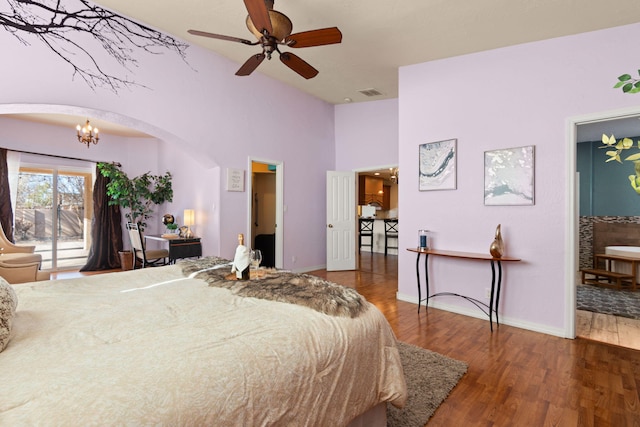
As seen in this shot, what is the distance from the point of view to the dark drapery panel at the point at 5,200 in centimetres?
525

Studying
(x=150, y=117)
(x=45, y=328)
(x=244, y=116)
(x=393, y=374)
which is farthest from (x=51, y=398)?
(x=244, y=116)

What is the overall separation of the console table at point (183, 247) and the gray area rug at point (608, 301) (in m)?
5.30

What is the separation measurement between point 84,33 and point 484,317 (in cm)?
530

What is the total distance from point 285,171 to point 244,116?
3.95ft

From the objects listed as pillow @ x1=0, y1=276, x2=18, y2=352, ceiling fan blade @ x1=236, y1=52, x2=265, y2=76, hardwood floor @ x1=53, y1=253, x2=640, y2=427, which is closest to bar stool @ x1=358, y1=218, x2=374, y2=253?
hardwood floor @ x1=53, y1=253, x2=640, y2=427

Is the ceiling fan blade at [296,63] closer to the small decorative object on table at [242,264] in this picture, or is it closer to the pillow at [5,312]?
the small decorative object on table at [242,264]

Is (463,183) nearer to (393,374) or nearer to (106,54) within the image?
(393,374)

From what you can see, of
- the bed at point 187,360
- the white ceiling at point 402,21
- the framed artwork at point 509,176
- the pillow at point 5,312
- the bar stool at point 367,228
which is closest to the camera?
the bed at point 187,360

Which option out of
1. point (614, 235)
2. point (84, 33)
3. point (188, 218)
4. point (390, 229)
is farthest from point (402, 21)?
point (390, 229)

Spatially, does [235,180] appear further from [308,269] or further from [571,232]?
[571,232]

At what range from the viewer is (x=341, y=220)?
20.7 feet

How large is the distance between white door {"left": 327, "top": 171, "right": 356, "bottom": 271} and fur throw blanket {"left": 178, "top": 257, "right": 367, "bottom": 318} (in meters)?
4.21

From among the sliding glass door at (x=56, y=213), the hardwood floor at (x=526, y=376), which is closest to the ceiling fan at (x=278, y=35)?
the hardwood floor at (x=526, y=376)

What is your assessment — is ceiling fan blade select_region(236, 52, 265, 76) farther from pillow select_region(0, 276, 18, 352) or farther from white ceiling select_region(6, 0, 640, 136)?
pillow select_region(0, 276, 18, 352)
